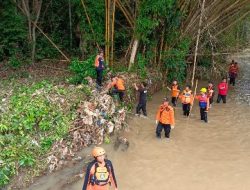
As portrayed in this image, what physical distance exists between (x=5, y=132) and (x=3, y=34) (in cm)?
672

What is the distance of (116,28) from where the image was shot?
46.4 ft

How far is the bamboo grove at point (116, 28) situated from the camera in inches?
493

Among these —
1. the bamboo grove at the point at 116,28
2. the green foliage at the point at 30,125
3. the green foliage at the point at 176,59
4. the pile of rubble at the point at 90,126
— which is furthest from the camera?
the green foliage at the point at 176,59

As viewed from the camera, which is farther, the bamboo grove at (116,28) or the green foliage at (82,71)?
the bamboo grove at (116,28)

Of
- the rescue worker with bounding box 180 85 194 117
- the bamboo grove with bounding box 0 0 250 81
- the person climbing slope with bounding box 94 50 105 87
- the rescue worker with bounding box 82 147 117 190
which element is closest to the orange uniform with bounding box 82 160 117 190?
the rescue worker with bounding box 82 147 117 190

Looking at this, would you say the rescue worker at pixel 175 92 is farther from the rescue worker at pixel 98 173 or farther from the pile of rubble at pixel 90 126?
the rescue worker at pixel 98 173

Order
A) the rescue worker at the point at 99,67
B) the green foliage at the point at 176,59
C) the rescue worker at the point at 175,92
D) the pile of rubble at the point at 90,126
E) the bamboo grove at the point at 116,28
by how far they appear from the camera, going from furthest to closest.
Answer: the green foliage at the point at 176,59 → the bamboo grove at the point at 116,28 → the rescue worker at the point at 175,92 → the rescue worker at the point at 99,67 → the pile of rubble at the point at 90,126

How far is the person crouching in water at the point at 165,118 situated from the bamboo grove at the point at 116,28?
369 cm

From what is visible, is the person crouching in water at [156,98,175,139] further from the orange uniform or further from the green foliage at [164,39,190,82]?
the green foliage at [164,39,190,82]

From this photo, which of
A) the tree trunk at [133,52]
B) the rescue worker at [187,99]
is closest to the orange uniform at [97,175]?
the rescue worker at [187,99]

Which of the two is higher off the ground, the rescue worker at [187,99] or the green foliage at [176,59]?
the green foliage at [176,59]

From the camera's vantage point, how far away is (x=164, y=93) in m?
14.2

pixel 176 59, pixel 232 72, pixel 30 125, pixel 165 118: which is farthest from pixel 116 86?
pixel 232 72

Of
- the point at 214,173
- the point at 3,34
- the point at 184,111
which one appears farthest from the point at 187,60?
the point at 214,173
